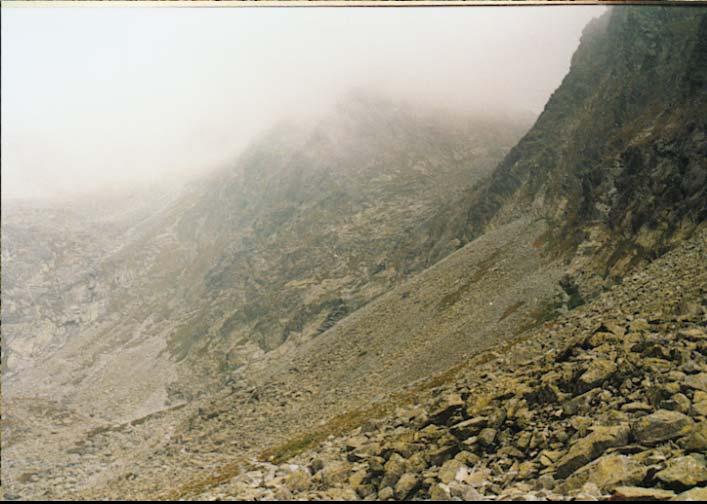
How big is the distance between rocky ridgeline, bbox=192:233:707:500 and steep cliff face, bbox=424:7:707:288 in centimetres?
2535

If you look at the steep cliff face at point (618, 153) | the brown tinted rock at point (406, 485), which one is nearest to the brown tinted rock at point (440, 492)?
the brown tinted rock at point (406, 485)

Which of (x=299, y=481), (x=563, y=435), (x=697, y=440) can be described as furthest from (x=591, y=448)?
(x=299, y=481)

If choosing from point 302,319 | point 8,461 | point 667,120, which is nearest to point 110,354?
point 302,319

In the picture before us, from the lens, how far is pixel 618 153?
58.3 metres

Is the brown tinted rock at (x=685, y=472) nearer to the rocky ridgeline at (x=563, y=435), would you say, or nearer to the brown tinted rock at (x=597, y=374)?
the rocky ridgeline at (x=563, y=435)

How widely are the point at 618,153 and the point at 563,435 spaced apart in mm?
56702

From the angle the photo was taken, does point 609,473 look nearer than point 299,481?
Yes

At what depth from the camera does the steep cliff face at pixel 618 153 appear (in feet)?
139

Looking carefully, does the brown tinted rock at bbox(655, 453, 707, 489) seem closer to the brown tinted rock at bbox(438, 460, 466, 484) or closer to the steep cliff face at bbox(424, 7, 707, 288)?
the brown tinted rock at bbox(438, 460, 466, 484)

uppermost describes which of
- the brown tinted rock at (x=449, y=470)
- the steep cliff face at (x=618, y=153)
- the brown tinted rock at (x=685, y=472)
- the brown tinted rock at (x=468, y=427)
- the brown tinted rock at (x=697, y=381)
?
the steep cliff face at (x=618, y=153)

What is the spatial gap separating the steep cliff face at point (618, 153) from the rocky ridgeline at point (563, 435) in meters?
25.4

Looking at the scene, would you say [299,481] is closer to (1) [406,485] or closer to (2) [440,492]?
(1) [406,485]

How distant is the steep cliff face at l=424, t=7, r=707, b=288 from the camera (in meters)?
42.4

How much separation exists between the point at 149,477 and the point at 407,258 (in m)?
92.4
